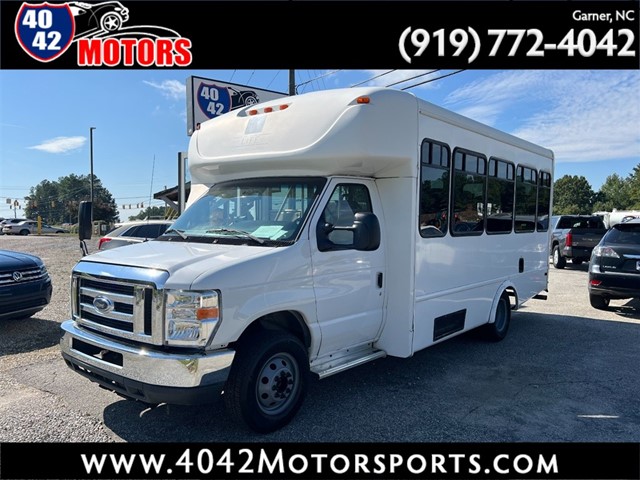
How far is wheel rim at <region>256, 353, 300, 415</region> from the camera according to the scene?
3.95m

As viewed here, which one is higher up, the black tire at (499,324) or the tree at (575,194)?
the tree at (575,194)

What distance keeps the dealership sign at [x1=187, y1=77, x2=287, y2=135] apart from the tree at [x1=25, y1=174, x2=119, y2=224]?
258ft

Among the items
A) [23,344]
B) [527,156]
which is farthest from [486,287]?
[23,344]

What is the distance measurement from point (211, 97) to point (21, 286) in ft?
30.1

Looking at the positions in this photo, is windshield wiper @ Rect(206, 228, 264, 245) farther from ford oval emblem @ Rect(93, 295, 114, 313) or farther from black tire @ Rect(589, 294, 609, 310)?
black tire @ Rect(589, 294, 609, 310)

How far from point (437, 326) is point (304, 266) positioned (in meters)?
2.21

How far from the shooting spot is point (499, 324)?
7.18m

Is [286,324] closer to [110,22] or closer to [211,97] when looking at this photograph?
[110,22]

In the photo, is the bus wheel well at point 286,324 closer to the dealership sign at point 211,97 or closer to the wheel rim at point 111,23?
the wheel rim at point 111,23

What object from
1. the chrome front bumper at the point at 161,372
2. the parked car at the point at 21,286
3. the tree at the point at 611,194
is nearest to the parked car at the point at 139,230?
the parked car at the point at 21,286

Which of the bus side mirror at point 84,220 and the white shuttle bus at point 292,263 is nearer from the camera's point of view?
the white shuttle bus at point 292,263

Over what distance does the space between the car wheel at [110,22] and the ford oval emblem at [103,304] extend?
6.13 metres

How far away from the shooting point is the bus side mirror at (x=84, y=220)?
5296 mm

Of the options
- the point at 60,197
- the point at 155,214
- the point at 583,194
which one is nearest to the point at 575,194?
the point at 583,194
